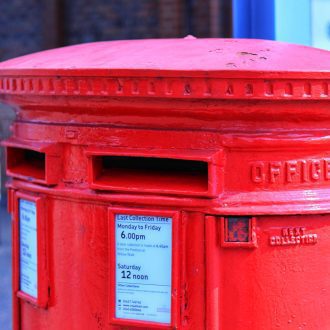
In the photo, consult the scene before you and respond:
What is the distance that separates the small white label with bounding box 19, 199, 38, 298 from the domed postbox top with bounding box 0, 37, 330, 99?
0.41 metres

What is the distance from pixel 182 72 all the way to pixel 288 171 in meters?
0.44

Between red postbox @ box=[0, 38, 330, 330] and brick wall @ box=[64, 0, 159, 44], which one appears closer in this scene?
red postbox @ box=[0, 38, 330, 330]

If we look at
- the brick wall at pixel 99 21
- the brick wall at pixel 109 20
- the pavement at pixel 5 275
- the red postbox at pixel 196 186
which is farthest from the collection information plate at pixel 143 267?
the brick wall at pixel 109 20

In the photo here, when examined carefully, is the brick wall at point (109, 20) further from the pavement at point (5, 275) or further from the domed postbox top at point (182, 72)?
the domed postbox top at point (182, 72)

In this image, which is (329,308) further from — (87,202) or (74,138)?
(74,138)

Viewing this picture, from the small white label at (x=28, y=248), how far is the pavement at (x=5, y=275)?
201 centimetres

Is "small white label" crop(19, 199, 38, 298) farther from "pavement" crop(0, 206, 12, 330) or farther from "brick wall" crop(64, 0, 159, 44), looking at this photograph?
"brick wall" crop(64, 0, 159, 44)

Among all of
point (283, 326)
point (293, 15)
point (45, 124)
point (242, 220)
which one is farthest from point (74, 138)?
point (293, 15)

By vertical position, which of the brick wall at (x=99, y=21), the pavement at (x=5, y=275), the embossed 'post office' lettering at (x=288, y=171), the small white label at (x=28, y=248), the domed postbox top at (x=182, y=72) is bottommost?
the pavement at (x=5, y=275)

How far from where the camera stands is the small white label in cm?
221

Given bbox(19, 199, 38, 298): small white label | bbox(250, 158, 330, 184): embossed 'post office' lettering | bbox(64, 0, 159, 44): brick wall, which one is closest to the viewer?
bbox(250, 158, 330, 184): embossed 'post office' lettering

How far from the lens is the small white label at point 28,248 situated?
86.8 inches

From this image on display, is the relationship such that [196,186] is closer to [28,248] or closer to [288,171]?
[288,171]

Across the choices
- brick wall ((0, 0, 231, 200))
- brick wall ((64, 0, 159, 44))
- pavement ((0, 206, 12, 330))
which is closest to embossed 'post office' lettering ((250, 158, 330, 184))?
pavement ((0, 206, 12, 330))
